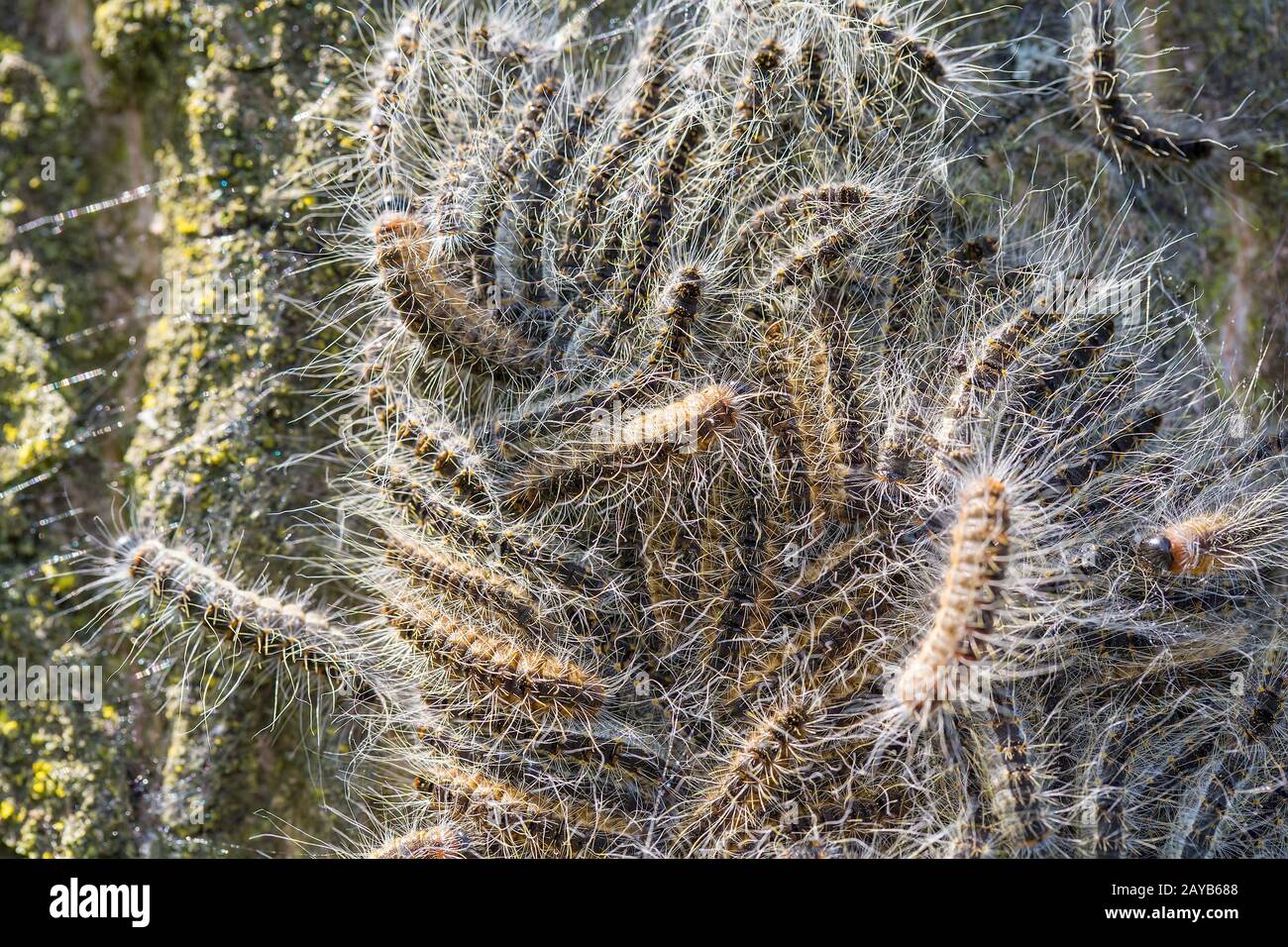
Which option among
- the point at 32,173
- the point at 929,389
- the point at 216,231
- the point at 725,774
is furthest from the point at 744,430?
the point at 32,173

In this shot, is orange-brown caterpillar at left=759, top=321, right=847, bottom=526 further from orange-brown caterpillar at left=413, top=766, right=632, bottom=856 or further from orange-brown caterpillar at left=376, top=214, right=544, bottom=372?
orange-brown caterpillar at left=413, top=766, right=632, bottom=856

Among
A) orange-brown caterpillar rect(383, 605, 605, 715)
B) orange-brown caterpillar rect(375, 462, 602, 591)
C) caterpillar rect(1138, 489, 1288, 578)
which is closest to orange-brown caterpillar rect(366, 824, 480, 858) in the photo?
orange-brown caterpillar rect(383, 605, 605, 715)

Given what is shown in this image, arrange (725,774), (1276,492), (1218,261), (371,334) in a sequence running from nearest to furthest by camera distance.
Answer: (725,774)
(1276,492)
(371,334)
(1218,261)

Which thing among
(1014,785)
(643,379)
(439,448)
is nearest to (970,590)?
(1014,785)

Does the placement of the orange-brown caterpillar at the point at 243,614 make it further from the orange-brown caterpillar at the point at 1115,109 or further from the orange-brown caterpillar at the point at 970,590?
the orange-brown caterpillar at the point at 1115,109

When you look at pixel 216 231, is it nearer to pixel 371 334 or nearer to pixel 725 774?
pixel 371 334

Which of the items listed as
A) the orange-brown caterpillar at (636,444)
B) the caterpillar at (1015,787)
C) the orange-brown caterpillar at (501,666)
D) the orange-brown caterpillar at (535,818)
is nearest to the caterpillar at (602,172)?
the orange-brown caterpillar at (636,444)
